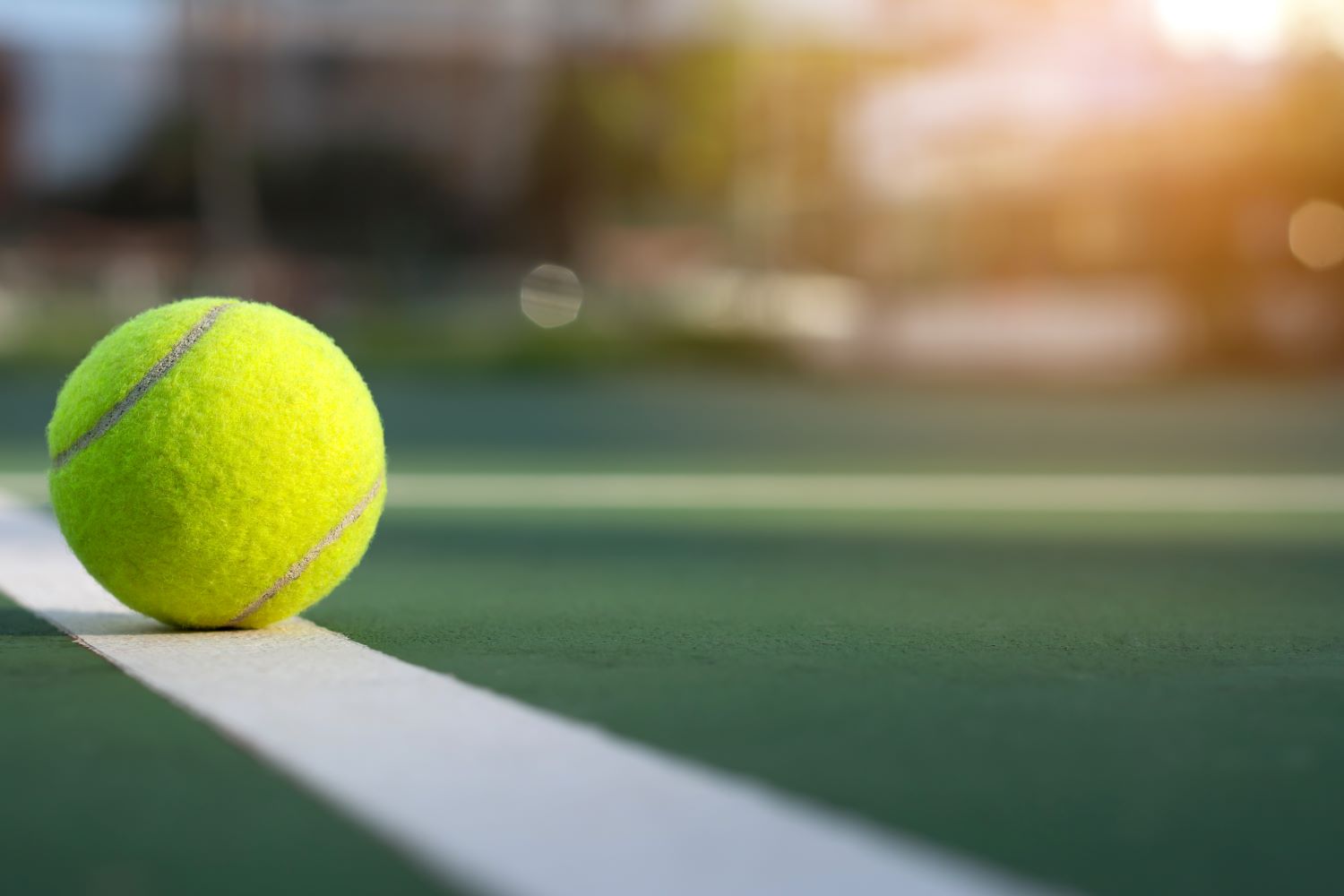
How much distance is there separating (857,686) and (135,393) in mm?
1294

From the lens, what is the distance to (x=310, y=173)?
31047mm

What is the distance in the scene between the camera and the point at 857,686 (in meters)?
2.60

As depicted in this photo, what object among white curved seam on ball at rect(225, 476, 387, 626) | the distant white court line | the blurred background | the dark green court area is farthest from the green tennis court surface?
the blurred background

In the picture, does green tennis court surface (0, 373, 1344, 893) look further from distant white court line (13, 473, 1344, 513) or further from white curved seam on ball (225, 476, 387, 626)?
distant white court line (13, 473, 1344, 513)

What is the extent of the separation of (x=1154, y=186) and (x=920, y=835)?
567 inches

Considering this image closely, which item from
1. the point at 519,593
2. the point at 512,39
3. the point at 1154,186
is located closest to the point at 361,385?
the point at 519,593

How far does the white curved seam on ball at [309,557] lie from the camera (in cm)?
291

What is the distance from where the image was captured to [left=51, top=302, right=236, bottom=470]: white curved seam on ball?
289cm

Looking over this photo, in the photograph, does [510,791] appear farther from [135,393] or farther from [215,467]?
[135,393]

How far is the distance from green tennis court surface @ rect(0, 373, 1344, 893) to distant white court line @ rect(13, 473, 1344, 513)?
292 mm

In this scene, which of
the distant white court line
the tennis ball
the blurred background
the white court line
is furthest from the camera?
the blurred background

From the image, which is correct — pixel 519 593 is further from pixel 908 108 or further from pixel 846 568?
pixel 908 108

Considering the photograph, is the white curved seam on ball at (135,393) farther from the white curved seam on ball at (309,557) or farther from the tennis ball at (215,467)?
the white curved seam on ball at (309,557)

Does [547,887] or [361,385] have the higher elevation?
[361,385]
